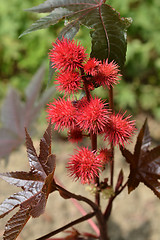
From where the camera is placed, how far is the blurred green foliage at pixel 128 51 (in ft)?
7.73

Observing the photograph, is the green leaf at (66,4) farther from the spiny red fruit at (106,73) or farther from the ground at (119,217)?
the ground at (119,217)

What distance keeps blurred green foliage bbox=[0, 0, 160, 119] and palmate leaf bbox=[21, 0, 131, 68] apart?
170 centimetres

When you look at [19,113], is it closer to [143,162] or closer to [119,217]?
[143,162]

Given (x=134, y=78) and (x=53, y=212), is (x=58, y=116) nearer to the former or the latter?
(x=53, y=212)

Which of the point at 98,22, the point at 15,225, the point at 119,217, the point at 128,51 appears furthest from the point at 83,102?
the point at 128,51

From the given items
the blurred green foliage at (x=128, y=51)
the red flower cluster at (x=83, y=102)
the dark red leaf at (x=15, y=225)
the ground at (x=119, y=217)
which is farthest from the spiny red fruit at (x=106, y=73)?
the blurred green foliage at (x=128, y=51)

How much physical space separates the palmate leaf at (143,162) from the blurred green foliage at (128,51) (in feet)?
5.20

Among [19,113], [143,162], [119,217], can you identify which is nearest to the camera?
[143,162]

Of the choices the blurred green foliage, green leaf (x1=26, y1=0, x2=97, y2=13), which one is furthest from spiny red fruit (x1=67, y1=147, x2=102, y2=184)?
the blurred green foliage

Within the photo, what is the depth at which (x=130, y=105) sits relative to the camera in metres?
2.50

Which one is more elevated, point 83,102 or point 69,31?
point 69,31

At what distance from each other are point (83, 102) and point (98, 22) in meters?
0.15

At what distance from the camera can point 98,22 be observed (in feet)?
1.84

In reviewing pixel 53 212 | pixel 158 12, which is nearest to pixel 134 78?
pixel 158 12
